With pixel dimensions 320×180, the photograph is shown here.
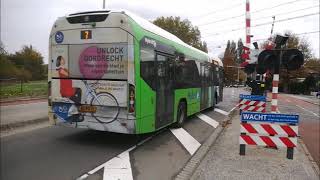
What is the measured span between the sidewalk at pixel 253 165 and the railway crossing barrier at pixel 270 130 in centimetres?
34

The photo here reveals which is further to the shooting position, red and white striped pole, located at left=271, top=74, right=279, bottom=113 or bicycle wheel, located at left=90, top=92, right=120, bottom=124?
red and white striped pole, located at left=271, top=74, right=279, bottom=113

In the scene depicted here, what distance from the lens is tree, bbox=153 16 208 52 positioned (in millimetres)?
63344

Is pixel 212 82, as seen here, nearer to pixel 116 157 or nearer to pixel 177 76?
pixel 177 76

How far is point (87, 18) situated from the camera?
906cm

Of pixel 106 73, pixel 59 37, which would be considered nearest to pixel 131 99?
pixel 106 73

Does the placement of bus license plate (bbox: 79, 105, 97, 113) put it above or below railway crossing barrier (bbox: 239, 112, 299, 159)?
above

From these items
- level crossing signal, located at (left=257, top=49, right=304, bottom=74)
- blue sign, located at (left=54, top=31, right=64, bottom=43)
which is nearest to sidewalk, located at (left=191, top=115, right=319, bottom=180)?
level crossing signal, located at (left=257, top=49, right=304, bottom=74)

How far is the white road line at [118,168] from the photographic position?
22.0 ft

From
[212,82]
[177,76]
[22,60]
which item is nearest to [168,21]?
[22,60]

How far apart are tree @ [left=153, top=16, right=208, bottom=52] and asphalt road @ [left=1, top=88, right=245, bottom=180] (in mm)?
A: 52418

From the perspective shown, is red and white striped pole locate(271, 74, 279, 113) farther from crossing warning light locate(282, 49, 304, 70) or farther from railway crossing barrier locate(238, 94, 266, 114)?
railway crossing barrier locate(238, 94, 266, 114)

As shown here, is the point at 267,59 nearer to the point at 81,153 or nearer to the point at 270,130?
the point at 270,130

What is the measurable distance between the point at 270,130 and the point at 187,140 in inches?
119

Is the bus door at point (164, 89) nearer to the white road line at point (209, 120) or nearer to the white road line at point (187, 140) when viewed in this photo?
the white road line at point (187, 140)
